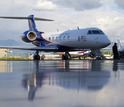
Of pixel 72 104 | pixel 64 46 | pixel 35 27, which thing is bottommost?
pixel 72 104

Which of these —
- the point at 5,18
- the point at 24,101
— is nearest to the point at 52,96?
the point at 24,101

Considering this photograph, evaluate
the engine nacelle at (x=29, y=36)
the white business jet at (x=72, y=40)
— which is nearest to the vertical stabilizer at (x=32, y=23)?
the white business jet at (x=72, y=40)

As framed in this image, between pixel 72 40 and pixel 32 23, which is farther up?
pixel 32 23

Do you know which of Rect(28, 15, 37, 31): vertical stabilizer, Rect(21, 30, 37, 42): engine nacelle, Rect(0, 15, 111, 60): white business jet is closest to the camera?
Rect(0, 15, 111, 60): white business jet

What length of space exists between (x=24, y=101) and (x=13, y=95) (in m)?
0.61

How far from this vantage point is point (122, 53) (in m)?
41.5

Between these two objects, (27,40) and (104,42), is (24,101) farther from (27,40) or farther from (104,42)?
(27,40)

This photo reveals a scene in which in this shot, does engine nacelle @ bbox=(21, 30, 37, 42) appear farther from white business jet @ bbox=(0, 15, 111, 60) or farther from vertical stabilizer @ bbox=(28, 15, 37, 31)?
vertical stabilizer @ bbox=(28, 15, 37, 31)

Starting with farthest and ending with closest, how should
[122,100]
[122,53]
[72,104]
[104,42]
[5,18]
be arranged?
[122,53] → [5,18] → [104,42] → [122,100] → [72,104]

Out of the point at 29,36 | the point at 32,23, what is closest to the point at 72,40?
the point at 29,36

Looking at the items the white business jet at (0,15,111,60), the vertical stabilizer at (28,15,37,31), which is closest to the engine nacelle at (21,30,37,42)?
the white business jet at (0,15,111,60)

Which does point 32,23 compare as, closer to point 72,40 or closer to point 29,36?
point 29,36

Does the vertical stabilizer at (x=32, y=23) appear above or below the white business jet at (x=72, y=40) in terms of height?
above

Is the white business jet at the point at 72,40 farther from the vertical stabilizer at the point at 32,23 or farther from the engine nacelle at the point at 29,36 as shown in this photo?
the vertical stabilizer at the point at 32,23
